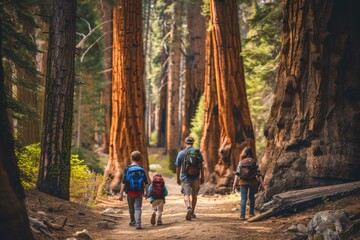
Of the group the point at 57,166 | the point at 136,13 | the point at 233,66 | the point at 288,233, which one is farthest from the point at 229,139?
the point at 288,233

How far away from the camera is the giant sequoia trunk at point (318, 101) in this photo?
30.9 feet

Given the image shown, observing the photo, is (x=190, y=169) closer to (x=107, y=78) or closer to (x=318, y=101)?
(x=318, y=101)

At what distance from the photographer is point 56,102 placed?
32.2ft

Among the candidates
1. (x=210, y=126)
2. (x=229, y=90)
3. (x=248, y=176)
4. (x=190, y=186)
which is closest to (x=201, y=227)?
(x=190, y=186)

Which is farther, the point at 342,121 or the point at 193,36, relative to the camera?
the point at 193,36

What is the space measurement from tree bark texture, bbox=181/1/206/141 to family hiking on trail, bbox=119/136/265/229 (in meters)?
15.8

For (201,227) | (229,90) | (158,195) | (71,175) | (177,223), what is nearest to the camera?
(201,227)

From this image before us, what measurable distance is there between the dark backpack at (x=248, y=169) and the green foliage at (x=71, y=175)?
14.6ft

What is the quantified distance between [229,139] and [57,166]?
6.87m

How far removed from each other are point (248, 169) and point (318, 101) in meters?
2.14

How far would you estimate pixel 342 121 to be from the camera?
9.58 metres

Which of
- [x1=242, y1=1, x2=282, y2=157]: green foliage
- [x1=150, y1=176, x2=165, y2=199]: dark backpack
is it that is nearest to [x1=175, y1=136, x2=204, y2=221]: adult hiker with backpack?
[x1=150, y1=176, x2=165, y2=199]: dark backpack

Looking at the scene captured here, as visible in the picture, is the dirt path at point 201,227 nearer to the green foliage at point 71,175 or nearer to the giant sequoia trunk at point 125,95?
the green foliage at point 71,175

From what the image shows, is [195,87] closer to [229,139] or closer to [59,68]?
[229,139]
